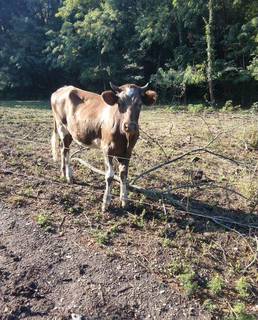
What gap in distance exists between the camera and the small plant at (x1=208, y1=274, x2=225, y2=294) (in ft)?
12.9

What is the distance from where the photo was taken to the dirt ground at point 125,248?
3.79m

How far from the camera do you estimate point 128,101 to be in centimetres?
514

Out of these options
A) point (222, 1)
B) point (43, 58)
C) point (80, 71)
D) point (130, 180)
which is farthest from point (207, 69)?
point (130, 180)

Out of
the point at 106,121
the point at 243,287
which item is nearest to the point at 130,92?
the point at 106,121

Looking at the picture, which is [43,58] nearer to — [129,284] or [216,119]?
[216,119]

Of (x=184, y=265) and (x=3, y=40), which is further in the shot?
(x=3, y=40)

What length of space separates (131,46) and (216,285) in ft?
68.2

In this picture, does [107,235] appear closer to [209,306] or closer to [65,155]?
[209,306]

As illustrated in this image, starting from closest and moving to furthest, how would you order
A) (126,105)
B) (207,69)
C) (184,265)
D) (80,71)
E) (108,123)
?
1. (184,265)
2. (126,105)
3. (108,123)
4. (207,69)
5. (80,71)

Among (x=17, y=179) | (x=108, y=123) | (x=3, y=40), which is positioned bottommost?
(x=17, y=179)

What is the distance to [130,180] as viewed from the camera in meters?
6.55

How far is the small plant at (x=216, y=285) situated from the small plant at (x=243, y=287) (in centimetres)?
14

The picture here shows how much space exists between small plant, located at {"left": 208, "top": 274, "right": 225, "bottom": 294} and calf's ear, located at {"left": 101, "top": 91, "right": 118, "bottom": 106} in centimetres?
250

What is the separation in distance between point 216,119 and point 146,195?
8.00 meters
